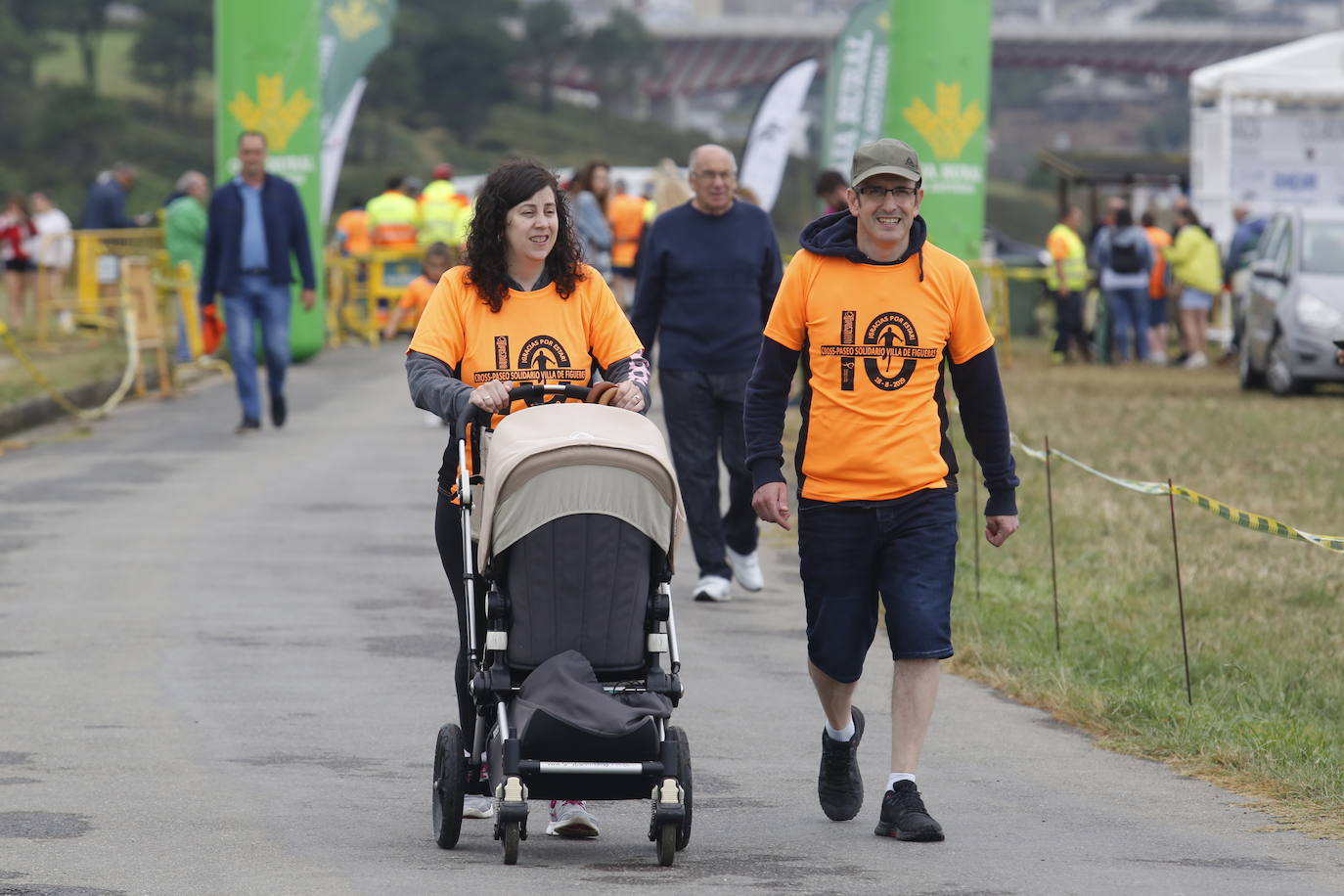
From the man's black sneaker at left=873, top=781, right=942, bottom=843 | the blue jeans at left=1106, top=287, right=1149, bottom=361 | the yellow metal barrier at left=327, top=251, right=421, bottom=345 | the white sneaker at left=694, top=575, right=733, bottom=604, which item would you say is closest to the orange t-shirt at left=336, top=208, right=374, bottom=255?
the yellow metal barrier at left=327, top=251, right=421, bottom=345

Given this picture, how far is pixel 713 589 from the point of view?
10.9 meters

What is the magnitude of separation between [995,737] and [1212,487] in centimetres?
726

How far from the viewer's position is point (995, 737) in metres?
8.03

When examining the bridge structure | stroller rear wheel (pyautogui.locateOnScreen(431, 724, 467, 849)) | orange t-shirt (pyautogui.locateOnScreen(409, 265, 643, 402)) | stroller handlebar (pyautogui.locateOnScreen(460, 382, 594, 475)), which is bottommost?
stroller rear wheel (pyautogui.locateOnScreen(431, 724, 467, 849))

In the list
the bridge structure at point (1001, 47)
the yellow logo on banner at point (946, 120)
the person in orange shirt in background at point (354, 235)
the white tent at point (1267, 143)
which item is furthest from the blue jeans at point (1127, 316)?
the bridge structure at point (1001, 47)

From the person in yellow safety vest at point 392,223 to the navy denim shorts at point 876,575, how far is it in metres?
22.7

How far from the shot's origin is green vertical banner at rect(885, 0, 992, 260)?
61.2 feet

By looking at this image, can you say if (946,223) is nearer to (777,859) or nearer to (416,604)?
(416,604)

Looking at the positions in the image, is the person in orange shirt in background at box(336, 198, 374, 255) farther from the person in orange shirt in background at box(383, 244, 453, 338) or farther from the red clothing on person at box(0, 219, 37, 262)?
the person in orange shirt in background at box(383, 244, 453, 338)

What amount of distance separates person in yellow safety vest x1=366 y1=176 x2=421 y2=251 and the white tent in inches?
404

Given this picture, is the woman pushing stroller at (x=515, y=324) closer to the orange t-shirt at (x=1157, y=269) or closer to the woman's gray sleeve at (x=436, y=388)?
the woman's gray sleeve at (x=436, y=388)

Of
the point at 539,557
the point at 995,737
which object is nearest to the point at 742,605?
the point at 995,737

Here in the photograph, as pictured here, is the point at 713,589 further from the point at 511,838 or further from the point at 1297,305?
the point at 1297,305

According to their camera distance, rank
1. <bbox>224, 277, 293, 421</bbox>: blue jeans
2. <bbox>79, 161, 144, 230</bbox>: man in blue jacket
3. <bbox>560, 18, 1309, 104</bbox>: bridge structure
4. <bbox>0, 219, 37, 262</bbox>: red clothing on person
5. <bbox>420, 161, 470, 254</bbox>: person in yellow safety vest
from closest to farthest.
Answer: <bbox>224, 277, 293, 421</bbox>: blue jeans
<bbox>0, 219, 37, 262</bbox>: red clothing on person
<bbox>420, 161, 470, 254</bbox>: person in yellow safety vest
<bbox>79, 161, 144, 230</bbox>: man in blue jacket
<bbox>560, 18, 1309, 104</bbox>: bridge structure
